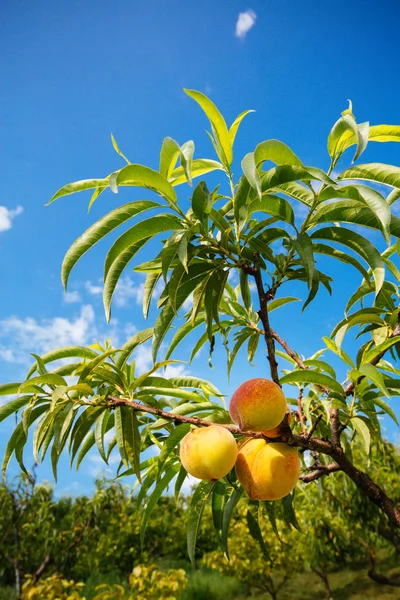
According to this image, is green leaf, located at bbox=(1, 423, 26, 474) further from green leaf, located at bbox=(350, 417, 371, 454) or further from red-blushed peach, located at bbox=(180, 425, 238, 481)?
green leaf, located at bbox=(350, 417, 371, 454)

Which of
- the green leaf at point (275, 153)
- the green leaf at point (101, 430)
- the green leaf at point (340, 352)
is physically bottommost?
the green leaf at point (101, 430)

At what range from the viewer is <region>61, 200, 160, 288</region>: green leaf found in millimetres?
934

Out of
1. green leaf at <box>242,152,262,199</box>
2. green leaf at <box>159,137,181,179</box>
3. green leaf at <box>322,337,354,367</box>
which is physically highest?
green leaf at <box>159,137,181,179</box>

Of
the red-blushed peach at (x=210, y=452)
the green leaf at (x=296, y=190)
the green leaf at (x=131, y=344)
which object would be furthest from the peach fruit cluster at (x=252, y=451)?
the green leaf at (x=296, y=190)

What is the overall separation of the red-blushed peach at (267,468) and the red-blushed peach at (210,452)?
0.18 ft

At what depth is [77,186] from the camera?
3.27ft

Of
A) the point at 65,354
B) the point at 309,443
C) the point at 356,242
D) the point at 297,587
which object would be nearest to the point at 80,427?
the point at 65,354

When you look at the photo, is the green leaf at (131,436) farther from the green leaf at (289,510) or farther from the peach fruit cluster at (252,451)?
the green leaf at (289,510)

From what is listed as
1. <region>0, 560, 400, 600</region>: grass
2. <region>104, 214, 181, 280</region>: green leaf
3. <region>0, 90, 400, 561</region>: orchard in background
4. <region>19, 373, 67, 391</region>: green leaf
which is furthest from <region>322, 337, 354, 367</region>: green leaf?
<region>0, 560, 400, 600</region>: grass

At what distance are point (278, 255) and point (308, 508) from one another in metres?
6.71

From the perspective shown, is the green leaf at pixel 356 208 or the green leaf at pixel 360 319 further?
the green leaf at pixel 360 319

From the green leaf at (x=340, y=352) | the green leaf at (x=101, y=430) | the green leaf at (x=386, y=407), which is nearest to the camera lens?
the green leaf at (x=101, y=430)

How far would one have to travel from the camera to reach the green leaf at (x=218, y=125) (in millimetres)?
905

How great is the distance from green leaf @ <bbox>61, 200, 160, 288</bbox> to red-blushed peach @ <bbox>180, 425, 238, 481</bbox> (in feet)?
1.40
